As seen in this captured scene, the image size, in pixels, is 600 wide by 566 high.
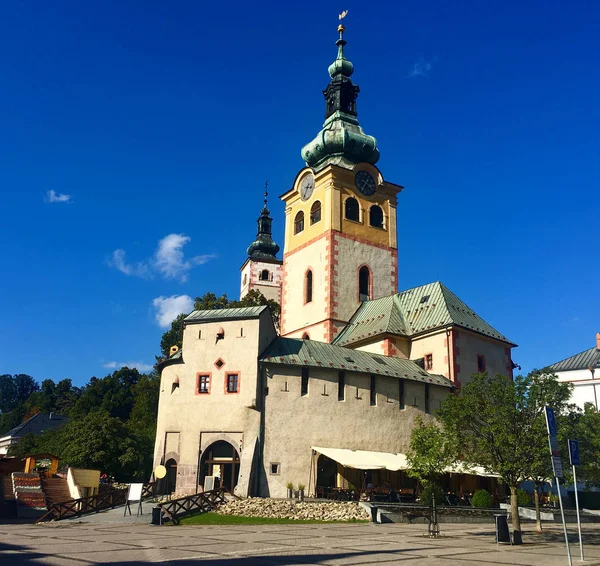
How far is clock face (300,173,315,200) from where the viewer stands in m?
55.5

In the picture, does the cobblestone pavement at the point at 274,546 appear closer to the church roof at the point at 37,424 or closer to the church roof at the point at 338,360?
the church roof at the point at 338,360

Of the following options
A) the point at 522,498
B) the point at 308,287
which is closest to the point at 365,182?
the point at 308,287

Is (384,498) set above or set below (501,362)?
below

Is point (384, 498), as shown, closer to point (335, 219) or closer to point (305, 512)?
point (305, 512)

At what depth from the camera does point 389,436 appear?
1492 inches

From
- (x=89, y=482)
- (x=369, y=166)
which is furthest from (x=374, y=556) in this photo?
(x=369, y=166)

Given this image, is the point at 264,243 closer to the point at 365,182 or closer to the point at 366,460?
the point at 365,182

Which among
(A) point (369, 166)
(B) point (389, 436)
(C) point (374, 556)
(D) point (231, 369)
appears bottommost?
(C) point (374, 556)

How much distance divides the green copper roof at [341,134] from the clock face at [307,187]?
119cm

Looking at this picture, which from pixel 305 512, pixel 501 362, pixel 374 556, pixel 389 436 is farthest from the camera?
pixel 501 362

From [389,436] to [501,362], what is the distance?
41.0 ft

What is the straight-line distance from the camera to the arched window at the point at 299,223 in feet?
187

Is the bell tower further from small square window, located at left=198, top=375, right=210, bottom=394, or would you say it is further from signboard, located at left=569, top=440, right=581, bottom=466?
signboard, located at left=569, top=440, right=581, bottom=466

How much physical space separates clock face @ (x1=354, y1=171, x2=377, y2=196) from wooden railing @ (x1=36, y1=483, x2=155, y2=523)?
30.2m
